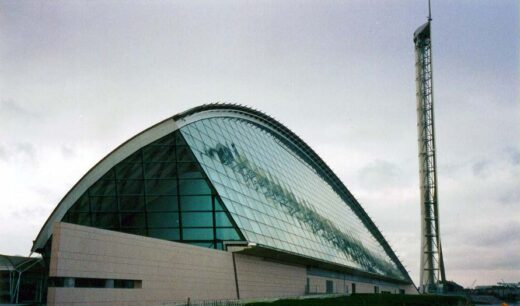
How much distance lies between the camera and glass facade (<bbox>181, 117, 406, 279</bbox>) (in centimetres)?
3528

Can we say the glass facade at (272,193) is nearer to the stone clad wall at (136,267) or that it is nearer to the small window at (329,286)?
the small window at (329,286)

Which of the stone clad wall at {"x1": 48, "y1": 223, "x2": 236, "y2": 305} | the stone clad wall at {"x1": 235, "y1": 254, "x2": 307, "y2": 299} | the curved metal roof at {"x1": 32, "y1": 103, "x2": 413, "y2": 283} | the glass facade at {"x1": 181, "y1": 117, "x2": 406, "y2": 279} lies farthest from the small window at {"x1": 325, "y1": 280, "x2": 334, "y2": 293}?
the stone clad wall at {"x1": 48, "y1": 223, "x2": 236, "y2": 305}

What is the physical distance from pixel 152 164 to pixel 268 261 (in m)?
10.5

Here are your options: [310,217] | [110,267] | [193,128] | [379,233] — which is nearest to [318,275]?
[310,217]

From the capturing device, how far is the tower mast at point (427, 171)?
8088cm

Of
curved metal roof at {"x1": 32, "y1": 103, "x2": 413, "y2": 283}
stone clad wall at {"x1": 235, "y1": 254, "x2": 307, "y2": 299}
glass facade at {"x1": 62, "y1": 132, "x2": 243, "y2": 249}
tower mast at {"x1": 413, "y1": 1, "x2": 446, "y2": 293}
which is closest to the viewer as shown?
glass facade at {"x1": 62, "y1": 132, "x2": 243, "y2": 249}

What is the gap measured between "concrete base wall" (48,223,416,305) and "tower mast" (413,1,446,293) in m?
50.6

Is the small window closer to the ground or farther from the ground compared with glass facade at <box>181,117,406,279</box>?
closer to the ground

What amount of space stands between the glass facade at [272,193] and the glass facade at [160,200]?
0.89 meters

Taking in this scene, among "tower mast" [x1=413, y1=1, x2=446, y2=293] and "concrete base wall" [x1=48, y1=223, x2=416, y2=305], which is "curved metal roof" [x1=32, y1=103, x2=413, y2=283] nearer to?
"concrete base wall" [x1=48, y1=223, x2=416, y2=305]

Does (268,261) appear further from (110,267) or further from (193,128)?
(110,267)

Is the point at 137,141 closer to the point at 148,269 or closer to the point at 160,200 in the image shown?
the point at 160,200

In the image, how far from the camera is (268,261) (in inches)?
1455

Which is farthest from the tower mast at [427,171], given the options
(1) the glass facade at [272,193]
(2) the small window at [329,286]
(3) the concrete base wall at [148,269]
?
(3) the concrete base wall at [148,269]
